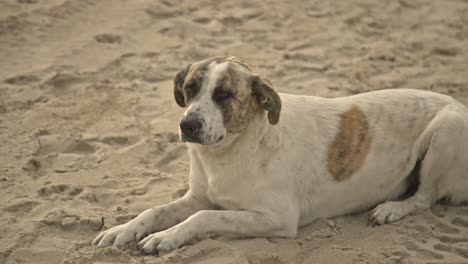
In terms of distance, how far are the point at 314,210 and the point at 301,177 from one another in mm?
301

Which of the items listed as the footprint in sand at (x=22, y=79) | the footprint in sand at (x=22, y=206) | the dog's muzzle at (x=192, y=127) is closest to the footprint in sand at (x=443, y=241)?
the dog's muzzle at (x=192, y=127)

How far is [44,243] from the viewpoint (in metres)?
4.48

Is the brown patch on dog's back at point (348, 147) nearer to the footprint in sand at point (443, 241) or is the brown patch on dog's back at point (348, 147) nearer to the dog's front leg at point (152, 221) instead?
the footprint in sand at point (443, 241)

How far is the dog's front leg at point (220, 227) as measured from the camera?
4.43m

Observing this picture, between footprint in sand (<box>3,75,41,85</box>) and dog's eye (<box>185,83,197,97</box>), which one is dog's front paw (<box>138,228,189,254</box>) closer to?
dog's eye (<box>185,83,197,97</box>)

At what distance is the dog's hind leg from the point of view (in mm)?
4910

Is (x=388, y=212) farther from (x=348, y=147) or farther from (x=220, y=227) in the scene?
(x=220, y=227)

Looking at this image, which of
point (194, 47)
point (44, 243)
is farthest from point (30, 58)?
point (44, 243)

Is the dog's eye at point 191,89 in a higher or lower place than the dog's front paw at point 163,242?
higher

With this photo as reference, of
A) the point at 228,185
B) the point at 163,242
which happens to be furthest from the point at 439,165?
the point at 163,242

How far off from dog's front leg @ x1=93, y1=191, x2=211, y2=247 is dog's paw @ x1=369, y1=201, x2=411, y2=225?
118 cm

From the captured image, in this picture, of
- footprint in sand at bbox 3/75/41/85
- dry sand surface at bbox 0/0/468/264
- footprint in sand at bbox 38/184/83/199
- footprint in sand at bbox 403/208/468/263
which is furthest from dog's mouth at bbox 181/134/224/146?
footprint in sand at bbox 3/75/41/85

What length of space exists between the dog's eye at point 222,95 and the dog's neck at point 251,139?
0.27 meters

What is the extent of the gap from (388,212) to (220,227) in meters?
1.26
